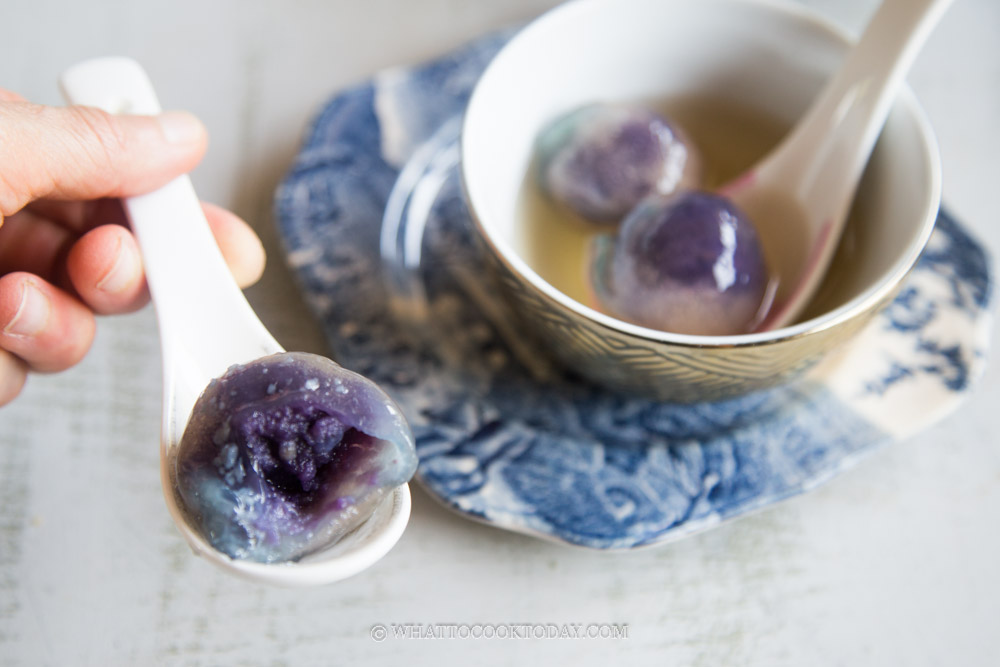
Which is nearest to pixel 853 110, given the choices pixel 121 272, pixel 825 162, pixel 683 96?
pixel 825 162

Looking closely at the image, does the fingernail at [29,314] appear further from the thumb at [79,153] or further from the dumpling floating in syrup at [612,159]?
the dumpling floating in syrup at [612,159]

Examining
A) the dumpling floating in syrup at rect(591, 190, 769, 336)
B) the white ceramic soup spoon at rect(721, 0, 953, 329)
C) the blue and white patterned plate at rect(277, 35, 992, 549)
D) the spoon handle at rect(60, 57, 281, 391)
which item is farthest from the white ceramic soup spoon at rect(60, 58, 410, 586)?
the white ceramic soup spoon at rect(721, 0, 953, 329)

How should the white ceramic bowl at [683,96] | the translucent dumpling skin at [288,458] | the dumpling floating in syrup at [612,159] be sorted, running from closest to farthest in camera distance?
1. the translucent dumpling skin at [288,458]
2. the white ceramic bowl at [683,96]
3. the dumpling floating in syrup at [612,159]

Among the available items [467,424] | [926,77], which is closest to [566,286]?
[467,424]

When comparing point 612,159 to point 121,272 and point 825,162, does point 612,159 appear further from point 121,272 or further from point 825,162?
point 121,272

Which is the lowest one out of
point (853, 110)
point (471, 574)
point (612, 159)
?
point (471, 574)

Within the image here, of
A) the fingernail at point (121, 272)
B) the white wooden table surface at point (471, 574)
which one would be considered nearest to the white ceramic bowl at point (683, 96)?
the white wooden table surface at point (471, 574)
